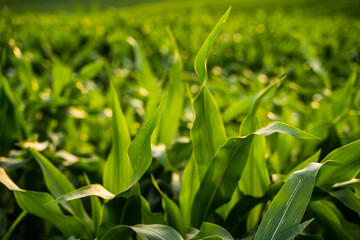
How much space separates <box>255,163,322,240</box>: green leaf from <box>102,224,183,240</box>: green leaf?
203mm

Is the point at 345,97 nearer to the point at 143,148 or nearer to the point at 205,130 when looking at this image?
the point at 205,130

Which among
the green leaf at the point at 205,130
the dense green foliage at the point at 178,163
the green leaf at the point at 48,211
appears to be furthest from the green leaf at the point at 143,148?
the green leaf at the point at 48,211

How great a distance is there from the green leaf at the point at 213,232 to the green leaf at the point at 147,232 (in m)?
0.09

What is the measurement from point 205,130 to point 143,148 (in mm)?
267

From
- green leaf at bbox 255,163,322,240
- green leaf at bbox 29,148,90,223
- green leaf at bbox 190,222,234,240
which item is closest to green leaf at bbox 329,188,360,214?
green leaf at bbox 255,163,322,240

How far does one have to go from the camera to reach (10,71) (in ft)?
7.60

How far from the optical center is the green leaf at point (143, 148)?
80 centimetres

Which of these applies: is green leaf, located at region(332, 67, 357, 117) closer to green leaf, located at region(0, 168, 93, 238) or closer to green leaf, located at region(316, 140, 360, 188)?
green leaf, located at region(316, 140, 360, 188)

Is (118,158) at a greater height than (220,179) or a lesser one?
greater

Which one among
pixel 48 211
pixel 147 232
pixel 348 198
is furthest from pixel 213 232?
pixel 48 211

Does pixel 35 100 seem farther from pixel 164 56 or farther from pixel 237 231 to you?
pixel 164 56

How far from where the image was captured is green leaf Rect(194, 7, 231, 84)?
0.88 meters

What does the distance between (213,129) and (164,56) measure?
6.20ft

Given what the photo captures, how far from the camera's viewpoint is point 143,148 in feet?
2.70
